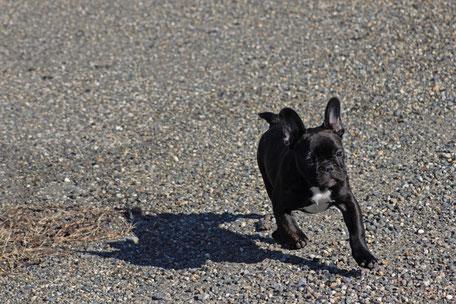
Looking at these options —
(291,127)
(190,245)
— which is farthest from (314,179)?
(190,245)

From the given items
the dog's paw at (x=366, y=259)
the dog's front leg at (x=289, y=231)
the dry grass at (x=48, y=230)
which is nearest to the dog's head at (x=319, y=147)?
the dog's front leg at (x=289, y=231)

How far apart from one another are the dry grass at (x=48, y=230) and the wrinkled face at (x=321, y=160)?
7.96ft

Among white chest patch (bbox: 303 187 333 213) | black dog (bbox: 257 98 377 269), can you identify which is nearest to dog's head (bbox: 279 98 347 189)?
black dog (bbox: 257 98 377 269)

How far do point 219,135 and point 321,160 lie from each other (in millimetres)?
3903

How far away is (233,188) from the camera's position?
8227 mm

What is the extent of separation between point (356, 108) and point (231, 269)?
4205 mm

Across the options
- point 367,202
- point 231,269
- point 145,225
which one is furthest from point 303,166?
point 145,225

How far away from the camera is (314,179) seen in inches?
227

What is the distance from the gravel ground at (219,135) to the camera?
6.38m

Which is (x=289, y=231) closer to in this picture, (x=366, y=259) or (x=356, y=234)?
(x=356, y=234)

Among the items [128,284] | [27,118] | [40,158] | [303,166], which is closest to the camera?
[303,166]

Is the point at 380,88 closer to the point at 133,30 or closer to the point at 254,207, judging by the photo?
the point at 254,207

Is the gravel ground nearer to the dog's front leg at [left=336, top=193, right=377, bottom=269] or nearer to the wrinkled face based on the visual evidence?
the dog's front leg at [left=336, top=193, right=377, bottom=269]

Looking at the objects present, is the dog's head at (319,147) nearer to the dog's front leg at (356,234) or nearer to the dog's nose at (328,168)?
the dog's nose at (328,168)
